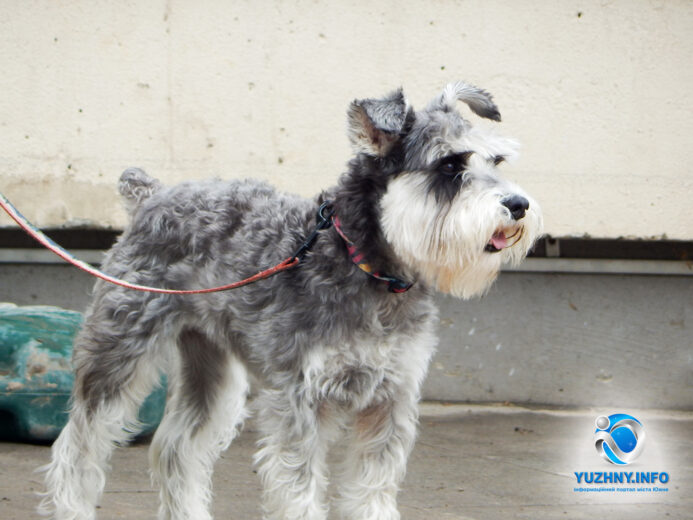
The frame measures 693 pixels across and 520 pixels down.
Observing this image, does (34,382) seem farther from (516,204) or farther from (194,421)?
(516,204)

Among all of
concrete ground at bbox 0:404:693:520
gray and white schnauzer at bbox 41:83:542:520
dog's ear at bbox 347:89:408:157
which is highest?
dog's ear at bbox 347:89:408:157

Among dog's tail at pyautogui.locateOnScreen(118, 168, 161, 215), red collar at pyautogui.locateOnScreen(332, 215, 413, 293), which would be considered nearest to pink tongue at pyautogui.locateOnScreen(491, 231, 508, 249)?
red collar at pyautogui.locateOnScreen(332, 215, 413, 293)

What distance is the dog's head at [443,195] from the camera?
391 centimetres

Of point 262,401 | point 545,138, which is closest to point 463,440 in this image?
point 545,138

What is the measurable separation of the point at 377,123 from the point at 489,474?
285 cm

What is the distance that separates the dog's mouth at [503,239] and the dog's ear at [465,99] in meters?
0.68

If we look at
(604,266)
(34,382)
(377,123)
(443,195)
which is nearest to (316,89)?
(604,266)

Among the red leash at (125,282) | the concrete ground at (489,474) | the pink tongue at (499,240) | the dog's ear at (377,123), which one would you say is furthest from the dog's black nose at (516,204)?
the concrete ground at (489,474)

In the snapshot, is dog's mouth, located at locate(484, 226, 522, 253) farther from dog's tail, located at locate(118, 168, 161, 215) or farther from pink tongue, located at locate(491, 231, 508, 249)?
dog's tail, located at locate(118, 168, 161, 215)

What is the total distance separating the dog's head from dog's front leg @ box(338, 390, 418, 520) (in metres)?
0.57

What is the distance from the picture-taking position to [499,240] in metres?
3.98

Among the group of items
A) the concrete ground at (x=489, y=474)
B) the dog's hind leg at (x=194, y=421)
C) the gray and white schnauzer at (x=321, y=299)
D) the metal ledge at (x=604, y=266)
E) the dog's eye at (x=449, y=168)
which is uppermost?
the dog's eye at (x=449, y=168)

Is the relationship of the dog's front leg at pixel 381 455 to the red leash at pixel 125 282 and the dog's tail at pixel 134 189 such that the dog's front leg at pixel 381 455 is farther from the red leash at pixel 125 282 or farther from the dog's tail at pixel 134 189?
the dog's tail at pixel 134 189

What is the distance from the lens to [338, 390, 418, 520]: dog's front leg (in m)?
4.25
